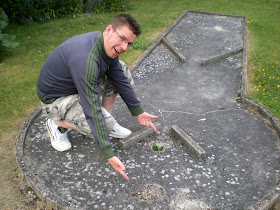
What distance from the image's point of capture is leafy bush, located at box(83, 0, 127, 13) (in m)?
9.82

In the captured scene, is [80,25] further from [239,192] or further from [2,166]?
[239,192]

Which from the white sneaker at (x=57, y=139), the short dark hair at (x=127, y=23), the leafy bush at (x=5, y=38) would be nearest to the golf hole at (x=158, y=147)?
the white sneaker at (x=57, y=139)

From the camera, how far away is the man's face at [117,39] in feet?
9.13

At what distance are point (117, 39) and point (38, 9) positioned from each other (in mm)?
7056

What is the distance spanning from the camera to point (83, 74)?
2.70 m

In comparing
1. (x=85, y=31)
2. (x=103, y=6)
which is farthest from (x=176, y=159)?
(x=103, y=6)

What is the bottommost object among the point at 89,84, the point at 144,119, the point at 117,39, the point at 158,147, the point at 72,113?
the point at 158,147

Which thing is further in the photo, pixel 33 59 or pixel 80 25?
pixel 80 25

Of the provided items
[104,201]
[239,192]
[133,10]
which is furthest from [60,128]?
[133,10]

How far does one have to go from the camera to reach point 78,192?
10.1 ft

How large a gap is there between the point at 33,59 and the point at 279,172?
16.3ft

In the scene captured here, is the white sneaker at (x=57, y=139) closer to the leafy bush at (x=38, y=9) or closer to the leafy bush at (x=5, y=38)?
the leafy bush at (x=5, y=38)

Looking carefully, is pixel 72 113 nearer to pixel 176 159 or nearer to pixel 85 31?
pixel 176 159

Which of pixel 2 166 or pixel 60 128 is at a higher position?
pixel 60 128
